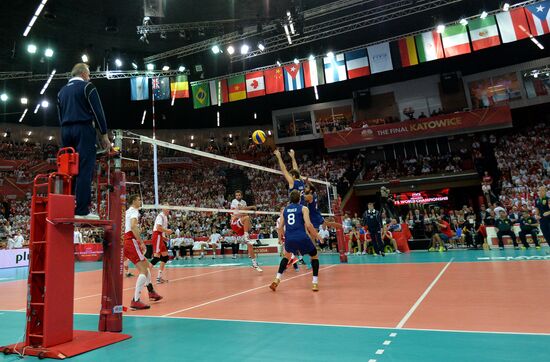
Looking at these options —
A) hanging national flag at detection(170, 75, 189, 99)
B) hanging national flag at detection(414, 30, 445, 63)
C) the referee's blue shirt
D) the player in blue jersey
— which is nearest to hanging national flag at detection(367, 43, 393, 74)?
hanging national flag at detection(414, 30, 445, 63)

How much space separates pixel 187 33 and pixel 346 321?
55.5 ft

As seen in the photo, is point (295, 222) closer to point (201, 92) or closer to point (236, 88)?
point (236, 88)

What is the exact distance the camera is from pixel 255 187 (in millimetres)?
29609

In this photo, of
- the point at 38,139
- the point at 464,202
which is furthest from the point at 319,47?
the point at 38,139

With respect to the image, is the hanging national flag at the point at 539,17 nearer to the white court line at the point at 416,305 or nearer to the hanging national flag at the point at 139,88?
the white court line at the point at 416,305

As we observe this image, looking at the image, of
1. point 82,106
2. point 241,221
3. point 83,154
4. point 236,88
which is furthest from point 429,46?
point 83,154

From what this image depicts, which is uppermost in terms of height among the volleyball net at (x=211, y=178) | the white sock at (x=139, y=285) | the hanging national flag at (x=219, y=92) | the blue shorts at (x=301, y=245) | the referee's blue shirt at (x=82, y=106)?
the hanging national flag at (x=219, y=92)

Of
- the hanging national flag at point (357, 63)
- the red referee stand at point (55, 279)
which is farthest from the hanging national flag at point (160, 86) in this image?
the red referee stand at point (55, 279)

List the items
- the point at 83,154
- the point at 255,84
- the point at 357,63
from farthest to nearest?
1. the point at 255,84
2. the point at 357,63
3. the point at 83,154

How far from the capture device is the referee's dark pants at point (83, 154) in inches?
146

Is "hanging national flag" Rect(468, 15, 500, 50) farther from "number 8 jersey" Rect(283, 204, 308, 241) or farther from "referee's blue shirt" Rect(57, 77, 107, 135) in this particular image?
"referee's blue shirt" Rect(57, 77, 107, 135)

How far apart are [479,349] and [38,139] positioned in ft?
122

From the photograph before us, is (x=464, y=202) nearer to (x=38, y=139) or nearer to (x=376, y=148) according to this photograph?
(x=376, y=148)

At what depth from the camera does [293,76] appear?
66.8 ft
